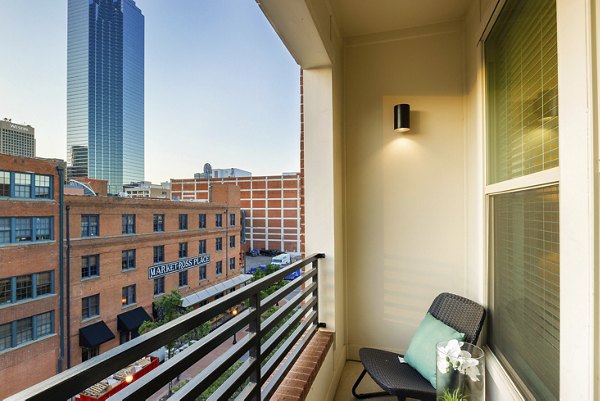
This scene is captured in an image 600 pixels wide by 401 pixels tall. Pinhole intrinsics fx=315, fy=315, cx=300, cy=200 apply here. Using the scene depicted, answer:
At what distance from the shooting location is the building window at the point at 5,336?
58cm

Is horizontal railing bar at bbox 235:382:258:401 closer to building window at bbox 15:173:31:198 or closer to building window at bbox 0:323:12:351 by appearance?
building window at bbox 0:323:12:351

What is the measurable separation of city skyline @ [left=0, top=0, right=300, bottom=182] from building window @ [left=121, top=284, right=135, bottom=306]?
362mm

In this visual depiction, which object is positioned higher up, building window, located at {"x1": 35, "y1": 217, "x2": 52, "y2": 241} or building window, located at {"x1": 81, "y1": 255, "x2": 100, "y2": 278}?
building window, located at {"x1": 35, "y1": 217, "x2": 52, "y2": 241}

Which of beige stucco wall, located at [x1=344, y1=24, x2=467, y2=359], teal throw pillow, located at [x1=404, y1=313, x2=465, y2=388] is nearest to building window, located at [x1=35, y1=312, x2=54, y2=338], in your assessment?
teal throw pillow, located at [x1=404, y1=313, x2=465, y2=388]

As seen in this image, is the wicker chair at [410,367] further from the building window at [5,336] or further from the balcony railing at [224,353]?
the building window at [5,336]

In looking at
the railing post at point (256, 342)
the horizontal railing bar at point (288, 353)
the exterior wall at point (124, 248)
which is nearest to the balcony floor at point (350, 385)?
the horizontal railing bar at point (288, 353)

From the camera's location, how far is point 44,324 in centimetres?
68

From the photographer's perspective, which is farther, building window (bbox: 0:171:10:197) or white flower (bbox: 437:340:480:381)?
white flower (bbox: 437:340:480:381)

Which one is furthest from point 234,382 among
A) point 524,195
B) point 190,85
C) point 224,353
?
point 524,195

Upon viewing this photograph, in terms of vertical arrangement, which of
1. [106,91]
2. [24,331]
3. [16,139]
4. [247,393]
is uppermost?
[106,91]

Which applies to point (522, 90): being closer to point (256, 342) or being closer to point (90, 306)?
point (256, 342)

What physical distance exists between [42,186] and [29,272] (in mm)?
183

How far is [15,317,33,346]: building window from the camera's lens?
24.2 inches

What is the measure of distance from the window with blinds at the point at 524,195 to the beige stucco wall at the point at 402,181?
21.9 inches
